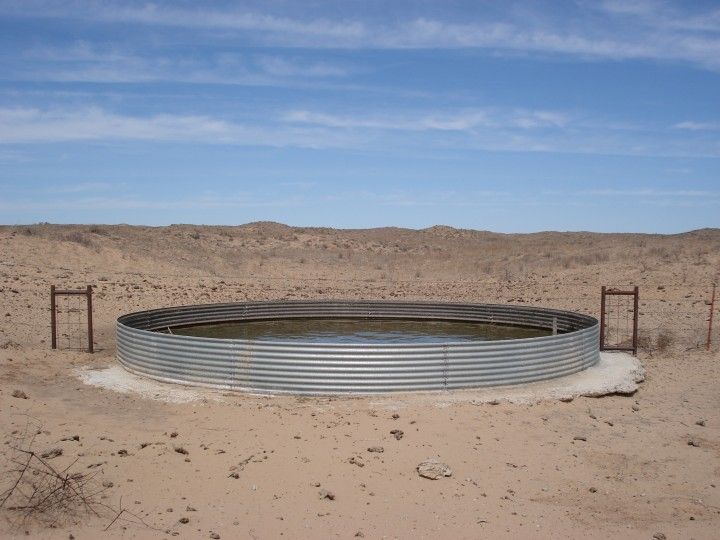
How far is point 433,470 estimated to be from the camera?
291 inches

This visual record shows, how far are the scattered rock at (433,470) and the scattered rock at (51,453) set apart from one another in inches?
155

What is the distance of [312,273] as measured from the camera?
41.5 metres

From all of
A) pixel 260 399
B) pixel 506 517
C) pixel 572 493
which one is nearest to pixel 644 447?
pixel 572 493

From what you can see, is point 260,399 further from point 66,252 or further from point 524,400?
point 66,252

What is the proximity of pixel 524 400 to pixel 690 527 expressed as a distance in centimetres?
373

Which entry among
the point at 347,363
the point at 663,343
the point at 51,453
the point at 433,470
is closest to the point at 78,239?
the point at 663,343

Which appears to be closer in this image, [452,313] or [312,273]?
[452,313]

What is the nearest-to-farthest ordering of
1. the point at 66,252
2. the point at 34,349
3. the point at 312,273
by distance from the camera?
the point at 34,349
the point at 66,252
the point at 312,273

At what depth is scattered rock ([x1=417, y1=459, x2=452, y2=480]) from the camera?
734cm

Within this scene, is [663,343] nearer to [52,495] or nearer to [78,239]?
[52,495]

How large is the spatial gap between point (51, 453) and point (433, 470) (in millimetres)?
4128

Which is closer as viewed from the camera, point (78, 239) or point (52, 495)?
point (52, 495)

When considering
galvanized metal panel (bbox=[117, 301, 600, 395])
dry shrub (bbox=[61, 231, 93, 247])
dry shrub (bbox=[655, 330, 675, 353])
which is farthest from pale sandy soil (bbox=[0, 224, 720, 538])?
dry shrub (bbox=[61, 231, 93, 247])

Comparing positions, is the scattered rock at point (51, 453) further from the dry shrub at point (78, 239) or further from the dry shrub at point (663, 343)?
the dry shrub at point (78, 239)
